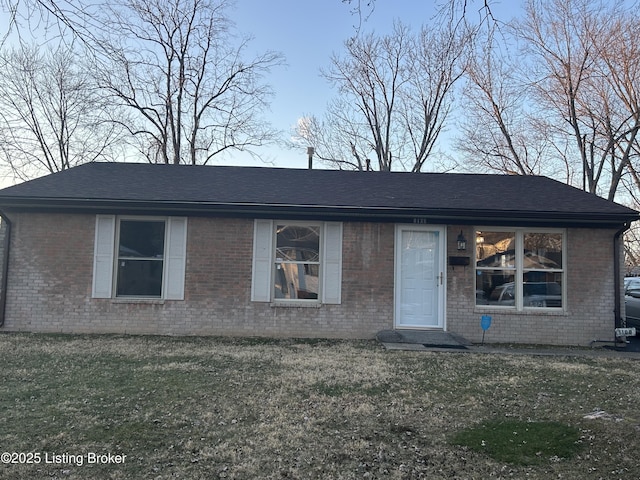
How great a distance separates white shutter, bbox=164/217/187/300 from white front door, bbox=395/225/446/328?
4.35 m

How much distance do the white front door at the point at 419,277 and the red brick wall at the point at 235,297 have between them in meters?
0.20

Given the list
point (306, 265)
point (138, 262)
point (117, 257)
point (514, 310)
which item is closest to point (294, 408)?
point (306, 265)

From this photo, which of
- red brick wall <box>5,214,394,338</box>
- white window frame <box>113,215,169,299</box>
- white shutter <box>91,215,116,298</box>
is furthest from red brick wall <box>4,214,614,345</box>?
white window frame <box>113,215,169,299</box>

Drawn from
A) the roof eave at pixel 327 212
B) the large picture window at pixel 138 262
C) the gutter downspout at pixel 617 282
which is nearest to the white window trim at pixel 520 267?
the roof eave at pixel 327 212

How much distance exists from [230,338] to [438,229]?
476 cm

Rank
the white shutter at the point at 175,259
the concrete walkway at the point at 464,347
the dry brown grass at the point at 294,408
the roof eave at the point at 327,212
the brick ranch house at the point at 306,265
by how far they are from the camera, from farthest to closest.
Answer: the white shutter at the point at 175,259 < the brick ranch house at the point at 306,265 < the roof eave at the point at 327,212 < the concrete walkway at the point at 464,347 < the dry brown grass at the point at 294,408

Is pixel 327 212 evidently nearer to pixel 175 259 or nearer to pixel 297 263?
pixel 297 263

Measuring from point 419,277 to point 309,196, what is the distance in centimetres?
286

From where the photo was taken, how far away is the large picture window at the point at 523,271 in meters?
9.45

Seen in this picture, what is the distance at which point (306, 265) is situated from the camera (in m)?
9.58

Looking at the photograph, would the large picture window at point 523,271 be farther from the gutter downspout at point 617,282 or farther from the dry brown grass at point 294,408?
the dry brown grass at point 294,408

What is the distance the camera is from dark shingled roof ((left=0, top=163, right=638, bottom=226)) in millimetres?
9078

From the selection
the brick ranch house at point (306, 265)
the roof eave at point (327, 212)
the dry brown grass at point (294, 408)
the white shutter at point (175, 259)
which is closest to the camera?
the dry brown grass at point (294, 408)

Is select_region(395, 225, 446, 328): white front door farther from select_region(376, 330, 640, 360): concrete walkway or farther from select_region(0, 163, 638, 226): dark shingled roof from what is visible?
select_region(0, 163, 638, 226): dark shingled roof
